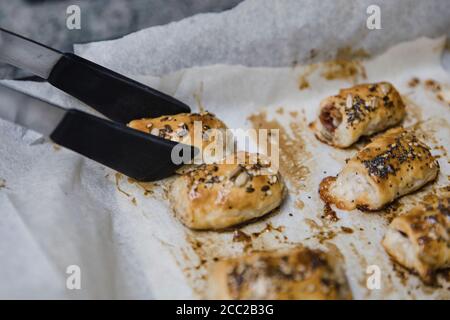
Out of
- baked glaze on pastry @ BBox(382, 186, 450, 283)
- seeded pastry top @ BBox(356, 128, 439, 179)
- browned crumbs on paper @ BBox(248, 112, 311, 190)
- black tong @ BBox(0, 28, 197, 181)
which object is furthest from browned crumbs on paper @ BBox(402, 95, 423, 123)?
black tong @ BBox(0, 28, 197, 181)

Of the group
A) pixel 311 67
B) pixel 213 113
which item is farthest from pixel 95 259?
pixel 311 67

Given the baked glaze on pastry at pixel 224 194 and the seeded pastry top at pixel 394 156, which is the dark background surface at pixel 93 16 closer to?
the baked glaze on pastry at pixel 224 194

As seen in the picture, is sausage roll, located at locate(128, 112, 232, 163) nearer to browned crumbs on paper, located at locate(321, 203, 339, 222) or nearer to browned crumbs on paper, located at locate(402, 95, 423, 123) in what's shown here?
browned crumbs on paper, located at locate(321, 203, 339, 222)

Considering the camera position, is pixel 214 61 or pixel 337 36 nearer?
pixel 214 61

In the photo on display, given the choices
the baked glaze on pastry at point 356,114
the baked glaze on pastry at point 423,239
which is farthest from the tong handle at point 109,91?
the baked glaze on pastry at point 423,239
